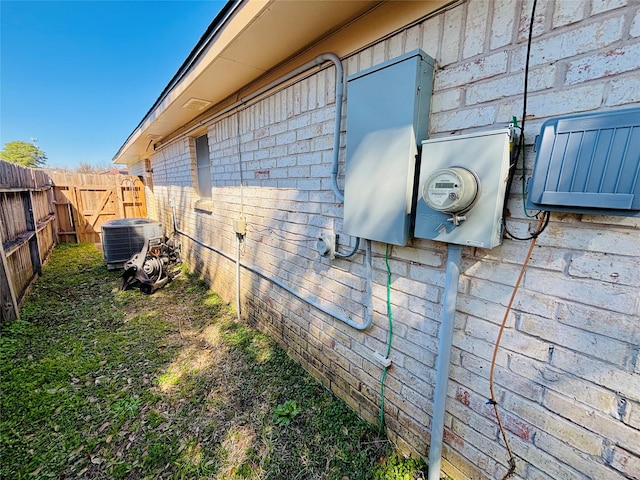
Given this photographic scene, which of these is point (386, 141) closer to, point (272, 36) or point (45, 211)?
point (272, 36)

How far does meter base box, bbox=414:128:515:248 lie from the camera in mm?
1047

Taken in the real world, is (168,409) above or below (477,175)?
below

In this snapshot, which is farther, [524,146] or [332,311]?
[332,311]

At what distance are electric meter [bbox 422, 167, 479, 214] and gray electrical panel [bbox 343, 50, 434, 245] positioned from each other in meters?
0.18

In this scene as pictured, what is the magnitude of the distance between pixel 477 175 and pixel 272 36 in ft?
5.77

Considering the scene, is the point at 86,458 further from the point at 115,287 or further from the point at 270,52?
the point at 115,287

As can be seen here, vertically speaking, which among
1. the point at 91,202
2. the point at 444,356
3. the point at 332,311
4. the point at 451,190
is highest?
the point at 451,190

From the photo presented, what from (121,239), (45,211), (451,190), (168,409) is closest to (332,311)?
(451,190)

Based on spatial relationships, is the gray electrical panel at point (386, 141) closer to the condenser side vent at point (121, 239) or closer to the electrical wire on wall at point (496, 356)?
the electrical wire on wall at point (496, 356)

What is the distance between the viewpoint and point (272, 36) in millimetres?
1905

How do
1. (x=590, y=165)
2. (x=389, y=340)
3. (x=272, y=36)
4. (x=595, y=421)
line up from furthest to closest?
(x=272, y=36) < (x=389, y=340) < (x=595, y=421) < (x=590, y=165)

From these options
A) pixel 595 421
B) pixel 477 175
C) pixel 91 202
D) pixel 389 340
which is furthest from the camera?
pixel 91 202

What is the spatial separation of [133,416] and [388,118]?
9.38ft

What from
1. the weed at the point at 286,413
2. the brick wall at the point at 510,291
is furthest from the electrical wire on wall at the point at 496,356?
the weed at the point at 286,413
